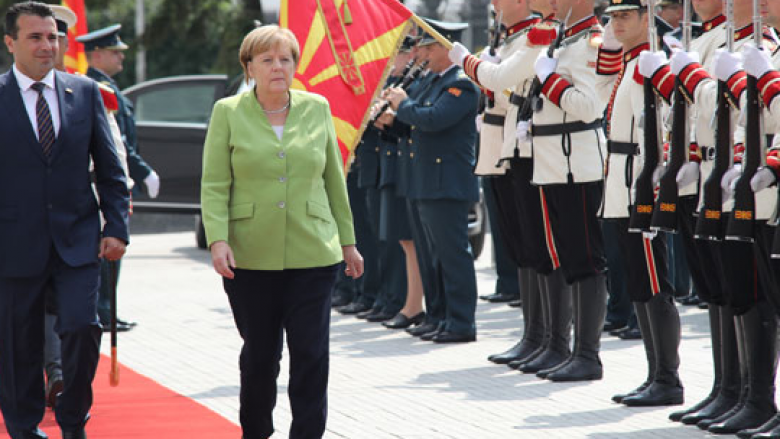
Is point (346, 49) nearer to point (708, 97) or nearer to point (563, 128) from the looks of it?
point (563, 128)

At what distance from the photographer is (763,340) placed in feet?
20.4

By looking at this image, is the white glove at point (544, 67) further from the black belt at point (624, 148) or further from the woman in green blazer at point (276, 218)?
the woman in green blazer at point (276, 218)

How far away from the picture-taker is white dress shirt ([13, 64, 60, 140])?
6098 mm

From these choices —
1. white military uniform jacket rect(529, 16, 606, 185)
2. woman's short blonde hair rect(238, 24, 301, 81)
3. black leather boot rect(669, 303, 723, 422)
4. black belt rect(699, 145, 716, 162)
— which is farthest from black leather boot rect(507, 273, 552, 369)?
woman's short blonde hair rect(238, 24, 301, 81)

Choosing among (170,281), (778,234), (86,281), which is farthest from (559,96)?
(170,281)

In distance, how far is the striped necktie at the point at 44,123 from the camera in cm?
604

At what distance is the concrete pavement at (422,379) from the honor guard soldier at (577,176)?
305mm

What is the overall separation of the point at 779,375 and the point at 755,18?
2593 millimetres

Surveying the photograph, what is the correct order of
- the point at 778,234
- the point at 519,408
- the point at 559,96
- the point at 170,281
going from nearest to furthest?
the point at 778,234 → the point at 519,408 → the point at 559,96 → the point at 170,281

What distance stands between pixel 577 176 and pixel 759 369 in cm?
185

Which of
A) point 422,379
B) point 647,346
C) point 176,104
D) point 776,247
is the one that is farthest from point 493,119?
point 176,104

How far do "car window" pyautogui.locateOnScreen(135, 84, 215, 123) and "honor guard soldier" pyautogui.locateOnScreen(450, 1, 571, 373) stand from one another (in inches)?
330

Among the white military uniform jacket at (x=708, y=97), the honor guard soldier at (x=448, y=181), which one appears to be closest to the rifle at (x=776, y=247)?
the white military uniform jacket at (x=708, y=97)

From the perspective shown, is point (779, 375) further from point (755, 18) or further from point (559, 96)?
point (755, 18)
